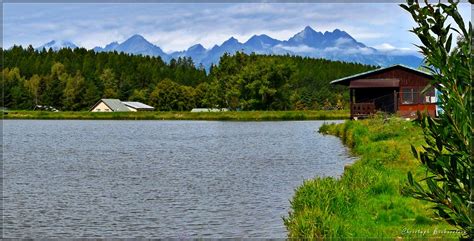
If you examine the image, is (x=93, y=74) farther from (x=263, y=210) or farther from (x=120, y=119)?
(x=263, y=210)

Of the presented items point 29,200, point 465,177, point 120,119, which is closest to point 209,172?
point 29,200

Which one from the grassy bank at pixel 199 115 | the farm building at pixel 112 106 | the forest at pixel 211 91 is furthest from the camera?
the farm building at pixel 112 106

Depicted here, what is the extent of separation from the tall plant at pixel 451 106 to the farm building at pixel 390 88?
62.9 metres

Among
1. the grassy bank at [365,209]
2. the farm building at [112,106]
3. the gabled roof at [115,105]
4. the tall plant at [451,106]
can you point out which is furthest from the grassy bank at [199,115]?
the tall plant at [451,106]

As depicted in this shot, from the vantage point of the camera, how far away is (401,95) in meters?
70.2

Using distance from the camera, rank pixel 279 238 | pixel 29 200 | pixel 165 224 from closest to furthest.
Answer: pixel 279 238, pixel 165 224, pixel 29 200

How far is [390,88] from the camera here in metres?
70.6

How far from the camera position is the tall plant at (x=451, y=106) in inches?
254

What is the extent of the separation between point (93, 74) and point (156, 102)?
31.2m

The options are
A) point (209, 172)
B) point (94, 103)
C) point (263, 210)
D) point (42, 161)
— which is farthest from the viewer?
point (94, 103)

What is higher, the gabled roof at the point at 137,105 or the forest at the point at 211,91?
the forest at the point at 211,91

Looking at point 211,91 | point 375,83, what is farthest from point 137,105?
point 375,83

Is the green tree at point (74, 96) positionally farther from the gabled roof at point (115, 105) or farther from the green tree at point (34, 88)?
the green tree at point (34, 88)

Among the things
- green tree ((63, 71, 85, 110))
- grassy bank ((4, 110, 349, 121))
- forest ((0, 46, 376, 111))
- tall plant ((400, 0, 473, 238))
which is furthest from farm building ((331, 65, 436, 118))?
green tree ((63, 71, 85, 110))
